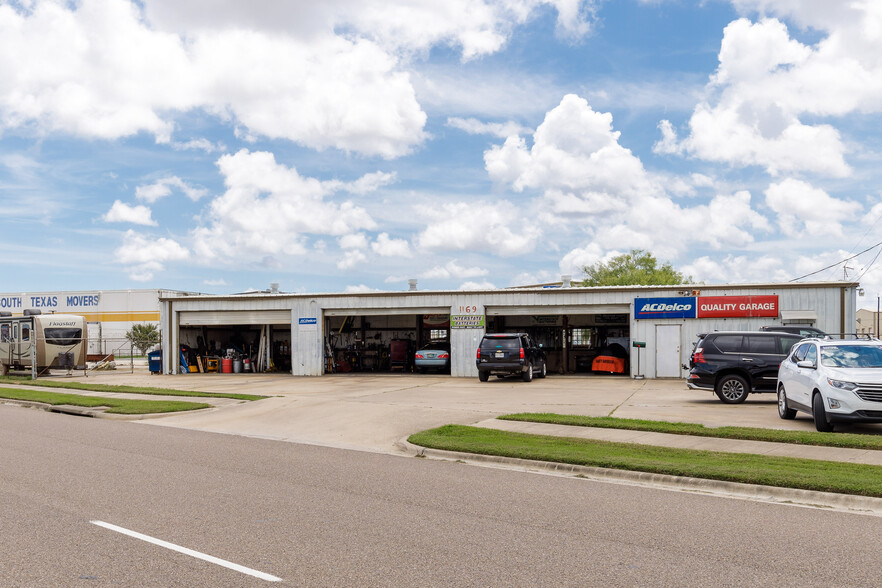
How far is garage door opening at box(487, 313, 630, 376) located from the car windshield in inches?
799

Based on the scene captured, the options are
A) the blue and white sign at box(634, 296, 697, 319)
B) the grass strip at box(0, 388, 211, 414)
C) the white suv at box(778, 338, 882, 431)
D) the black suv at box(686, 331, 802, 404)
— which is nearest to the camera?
the white suv at box(778, 338, 882, 431)

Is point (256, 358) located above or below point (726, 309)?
below

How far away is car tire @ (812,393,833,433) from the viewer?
1329 centimetres

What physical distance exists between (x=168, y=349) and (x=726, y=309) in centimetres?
2541

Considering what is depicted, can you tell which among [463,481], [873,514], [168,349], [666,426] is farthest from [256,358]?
[873,514]

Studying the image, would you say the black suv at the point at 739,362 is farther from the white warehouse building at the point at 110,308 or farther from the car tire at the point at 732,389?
the white warehouse building at the point at 110,308

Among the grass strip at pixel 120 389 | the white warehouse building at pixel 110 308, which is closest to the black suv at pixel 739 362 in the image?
the grass strip at pixel 120 389

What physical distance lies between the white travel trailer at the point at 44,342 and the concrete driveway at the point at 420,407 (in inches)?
366

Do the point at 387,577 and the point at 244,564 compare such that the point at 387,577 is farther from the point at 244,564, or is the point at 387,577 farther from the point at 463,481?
the point at 463,481

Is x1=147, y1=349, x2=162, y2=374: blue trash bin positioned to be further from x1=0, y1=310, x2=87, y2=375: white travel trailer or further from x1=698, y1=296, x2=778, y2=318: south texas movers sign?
x1=698, y1=296, x2=778, y2=318: south texas movers sign

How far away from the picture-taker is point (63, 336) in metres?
35.4

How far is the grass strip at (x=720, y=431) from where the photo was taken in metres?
12.1

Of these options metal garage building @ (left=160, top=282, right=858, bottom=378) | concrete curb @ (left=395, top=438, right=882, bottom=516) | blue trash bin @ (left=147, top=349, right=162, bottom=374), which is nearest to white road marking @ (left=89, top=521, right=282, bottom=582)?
concrete curb @ (left=395, top=438, right=882, bottom=516)

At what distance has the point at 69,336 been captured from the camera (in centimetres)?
3559
